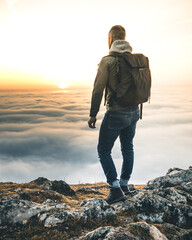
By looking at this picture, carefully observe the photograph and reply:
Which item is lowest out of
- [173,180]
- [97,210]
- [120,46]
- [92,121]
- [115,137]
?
[173,180]

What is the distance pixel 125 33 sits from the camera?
4.42 meters

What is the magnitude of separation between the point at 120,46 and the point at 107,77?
83 centimetres

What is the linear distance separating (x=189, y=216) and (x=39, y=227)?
3.48m

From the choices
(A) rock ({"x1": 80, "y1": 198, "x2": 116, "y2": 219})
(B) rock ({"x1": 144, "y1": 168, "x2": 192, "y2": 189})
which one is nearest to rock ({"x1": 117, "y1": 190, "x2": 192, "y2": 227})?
(A) rock ({"x1": 80, "y1": 198, "x2": 116, "y2": 219})

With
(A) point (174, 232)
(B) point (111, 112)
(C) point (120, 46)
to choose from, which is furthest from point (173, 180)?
(C) point (120, 46)

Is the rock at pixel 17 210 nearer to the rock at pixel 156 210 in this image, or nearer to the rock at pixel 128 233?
the rock at pixel 128 233

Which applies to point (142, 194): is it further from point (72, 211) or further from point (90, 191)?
point (90, 191)

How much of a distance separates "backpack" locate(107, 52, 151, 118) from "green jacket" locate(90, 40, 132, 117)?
0.30ft

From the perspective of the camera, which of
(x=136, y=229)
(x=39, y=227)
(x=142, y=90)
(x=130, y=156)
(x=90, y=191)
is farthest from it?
(x=90, y=191)

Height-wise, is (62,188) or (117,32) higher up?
(117,32)

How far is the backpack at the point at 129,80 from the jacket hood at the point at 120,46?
131 mm

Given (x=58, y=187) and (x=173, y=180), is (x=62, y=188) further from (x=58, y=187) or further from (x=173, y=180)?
(x=173, y=180)

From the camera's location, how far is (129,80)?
387cm

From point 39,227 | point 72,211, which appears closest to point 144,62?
point 72,211
